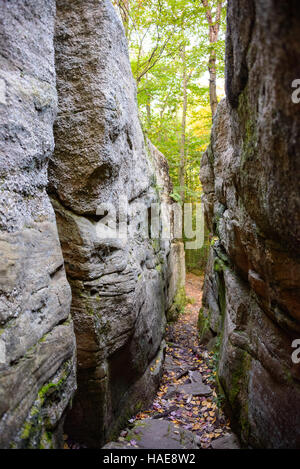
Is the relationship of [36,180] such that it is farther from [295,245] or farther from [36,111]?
[295,245]

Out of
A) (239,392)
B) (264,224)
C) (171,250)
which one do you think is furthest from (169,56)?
(239,392)

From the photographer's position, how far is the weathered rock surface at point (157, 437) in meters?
4.78

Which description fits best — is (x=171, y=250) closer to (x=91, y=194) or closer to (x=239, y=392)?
(x=239, y=392)

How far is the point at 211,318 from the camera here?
9359mm

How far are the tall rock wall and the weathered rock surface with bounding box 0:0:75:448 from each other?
257cm

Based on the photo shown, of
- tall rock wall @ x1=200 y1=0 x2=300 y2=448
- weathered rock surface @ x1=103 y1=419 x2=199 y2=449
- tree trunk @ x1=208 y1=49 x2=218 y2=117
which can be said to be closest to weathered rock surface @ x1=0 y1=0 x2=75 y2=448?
weathered rock surface @ x1=103 y1=419 x2=199 y2=449

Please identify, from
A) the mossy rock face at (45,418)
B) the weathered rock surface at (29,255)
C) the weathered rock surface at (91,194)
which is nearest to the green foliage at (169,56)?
the weathered rock surface at (91,194)

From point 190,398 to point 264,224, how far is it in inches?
199

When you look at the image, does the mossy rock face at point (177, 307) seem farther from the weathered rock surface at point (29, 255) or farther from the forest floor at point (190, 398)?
the weathered rock surface at point (29, 255)

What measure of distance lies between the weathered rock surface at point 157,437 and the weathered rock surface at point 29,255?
2119 mm

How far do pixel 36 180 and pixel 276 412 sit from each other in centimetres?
468

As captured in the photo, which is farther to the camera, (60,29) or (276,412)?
(60,29)

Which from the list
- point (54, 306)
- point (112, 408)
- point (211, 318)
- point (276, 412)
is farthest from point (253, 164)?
point (211, 318)

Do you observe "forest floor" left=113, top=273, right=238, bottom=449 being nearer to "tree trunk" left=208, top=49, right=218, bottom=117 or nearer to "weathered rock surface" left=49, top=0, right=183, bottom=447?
"weathered rock surface" left=49, top=0, right=183, bottom=447
